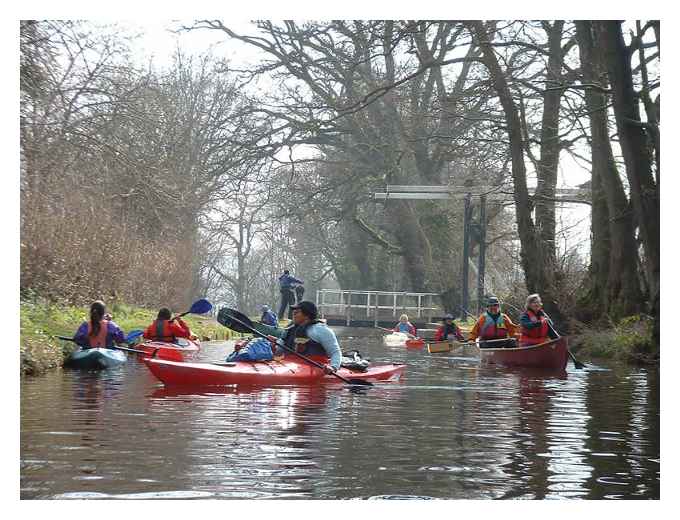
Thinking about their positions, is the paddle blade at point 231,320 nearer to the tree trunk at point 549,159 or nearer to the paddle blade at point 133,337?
the paddle blade at point 133,337

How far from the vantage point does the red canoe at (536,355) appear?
17.8m

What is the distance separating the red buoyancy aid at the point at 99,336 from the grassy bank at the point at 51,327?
45 centimetres

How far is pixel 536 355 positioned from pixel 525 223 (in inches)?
320

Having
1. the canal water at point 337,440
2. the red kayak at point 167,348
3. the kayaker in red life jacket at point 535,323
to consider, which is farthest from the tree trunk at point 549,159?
the canal water at point 337,440

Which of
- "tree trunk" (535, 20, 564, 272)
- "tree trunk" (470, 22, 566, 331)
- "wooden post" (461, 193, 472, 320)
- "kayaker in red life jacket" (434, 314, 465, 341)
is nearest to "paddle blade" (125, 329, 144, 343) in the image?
"kayaker in red life jacket" (434, 314, 465, 341)

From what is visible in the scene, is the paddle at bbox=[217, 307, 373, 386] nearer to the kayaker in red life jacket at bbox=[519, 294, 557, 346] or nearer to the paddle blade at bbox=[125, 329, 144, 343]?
the paddle blade at bbox=[125, 329, 144, 343]

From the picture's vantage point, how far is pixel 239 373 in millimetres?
13531

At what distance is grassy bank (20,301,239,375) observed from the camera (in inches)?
586

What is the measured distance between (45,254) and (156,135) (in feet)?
22.8

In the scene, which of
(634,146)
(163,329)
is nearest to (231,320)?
(163,329)

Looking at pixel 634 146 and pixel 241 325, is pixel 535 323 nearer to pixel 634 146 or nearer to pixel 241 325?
pixel 634 146

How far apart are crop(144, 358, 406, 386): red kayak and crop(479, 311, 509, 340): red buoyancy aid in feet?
21.5
